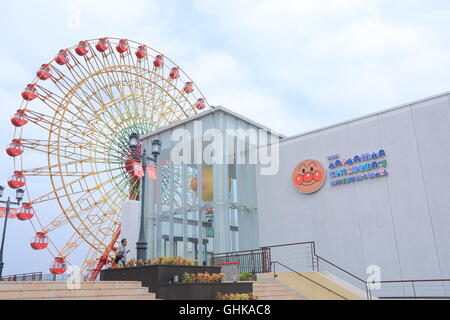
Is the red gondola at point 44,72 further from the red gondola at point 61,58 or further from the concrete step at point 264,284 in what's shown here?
the concrete step at point 264,284

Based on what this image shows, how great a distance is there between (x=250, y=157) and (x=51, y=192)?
11.1 meters

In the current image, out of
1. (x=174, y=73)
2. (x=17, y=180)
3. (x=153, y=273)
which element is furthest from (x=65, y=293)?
(x=174, y=73)

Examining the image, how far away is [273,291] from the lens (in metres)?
12.2

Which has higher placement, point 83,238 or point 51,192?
point 51,192

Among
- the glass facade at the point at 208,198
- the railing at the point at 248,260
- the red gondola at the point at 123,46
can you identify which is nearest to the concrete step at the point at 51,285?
the railing at the point at 248,260

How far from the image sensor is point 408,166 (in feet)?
46.3

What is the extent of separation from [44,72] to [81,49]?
248 centimetres

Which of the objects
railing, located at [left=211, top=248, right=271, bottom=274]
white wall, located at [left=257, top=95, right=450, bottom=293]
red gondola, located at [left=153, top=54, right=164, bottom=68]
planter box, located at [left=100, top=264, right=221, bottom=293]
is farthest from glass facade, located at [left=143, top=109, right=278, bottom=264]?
red gondola, located at [left=153, top=54, right=164, bottom=68]

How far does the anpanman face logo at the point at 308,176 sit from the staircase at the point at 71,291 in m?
8.37

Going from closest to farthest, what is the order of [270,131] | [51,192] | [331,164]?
[331,164] < [270,131] < [51,192]

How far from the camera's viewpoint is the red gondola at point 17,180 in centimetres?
2136
